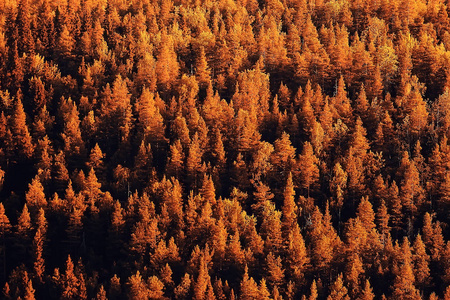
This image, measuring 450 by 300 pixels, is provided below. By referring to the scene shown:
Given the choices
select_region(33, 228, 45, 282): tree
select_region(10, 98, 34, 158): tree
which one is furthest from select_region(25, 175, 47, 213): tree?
select_region(10, 98, 34, 158): tree

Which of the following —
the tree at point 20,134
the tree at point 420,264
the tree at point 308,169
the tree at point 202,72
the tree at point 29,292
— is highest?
the tree at point 202,72

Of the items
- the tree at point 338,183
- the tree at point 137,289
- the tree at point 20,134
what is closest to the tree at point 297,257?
the tree at point 338,183

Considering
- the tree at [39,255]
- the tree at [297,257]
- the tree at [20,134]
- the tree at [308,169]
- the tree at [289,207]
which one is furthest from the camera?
the tree at [20,134]

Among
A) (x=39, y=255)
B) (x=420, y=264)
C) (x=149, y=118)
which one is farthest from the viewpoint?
(x=149, y=118)

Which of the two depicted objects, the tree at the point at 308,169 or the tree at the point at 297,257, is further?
the tree at the point at 308,169

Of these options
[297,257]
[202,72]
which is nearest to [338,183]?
[297,257]

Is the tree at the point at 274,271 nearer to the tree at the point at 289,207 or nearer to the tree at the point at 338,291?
the tree at the point at 338,291

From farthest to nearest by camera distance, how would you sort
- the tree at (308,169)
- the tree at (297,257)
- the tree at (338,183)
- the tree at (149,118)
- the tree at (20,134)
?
the tree at (149,118) → the tree at (20,134) → the tree at (308,169) → the tree at (338,183) → the tree at (297,257)

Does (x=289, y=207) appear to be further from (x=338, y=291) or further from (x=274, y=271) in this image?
(x=338, y=291)
